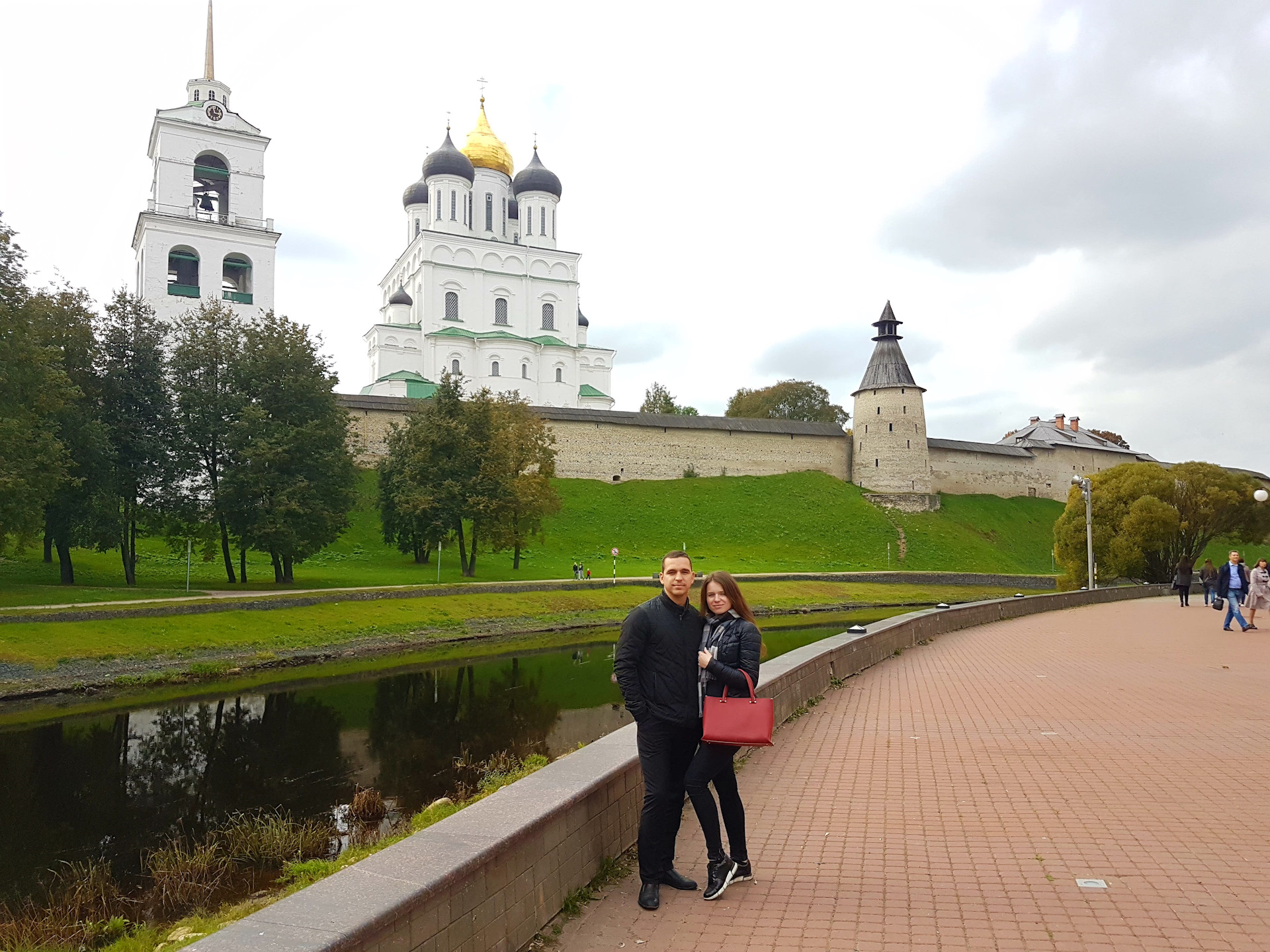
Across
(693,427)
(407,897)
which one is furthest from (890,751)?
(693,427)

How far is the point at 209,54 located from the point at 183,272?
1167 centimetres

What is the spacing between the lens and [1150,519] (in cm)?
3788

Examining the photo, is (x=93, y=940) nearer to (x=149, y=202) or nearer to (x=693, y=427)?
(x=149, y=202)

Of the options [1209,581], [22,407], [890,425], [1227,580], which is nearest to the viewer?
[1227,580]

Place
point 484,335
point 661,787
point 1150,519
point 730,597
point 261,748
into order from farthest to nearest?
point 484,335
point 1150,519
point 261,748
point 730,597
point 661,787

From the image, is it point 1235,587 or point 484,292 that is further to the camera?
point 484,292

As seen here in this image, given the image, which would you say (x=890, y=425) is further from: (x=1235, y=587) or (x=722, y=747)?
(x=722, y=747)

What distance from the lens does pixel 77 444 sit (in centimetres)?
2462

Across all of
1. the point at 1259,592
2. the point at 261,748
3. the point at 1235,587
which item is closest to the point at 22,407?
the point at 261,748

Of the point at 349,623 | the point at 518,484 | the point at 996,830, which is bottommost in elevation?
the point at 349,623

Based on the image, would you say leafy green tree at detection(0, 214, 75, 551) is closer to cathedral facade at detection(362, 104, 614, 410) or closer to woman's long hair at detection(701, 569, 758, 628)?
woman's long hair at detection(701, 569, 758, 628)

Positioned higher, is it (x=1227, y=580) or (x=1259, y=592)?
(x=1227, y=580)

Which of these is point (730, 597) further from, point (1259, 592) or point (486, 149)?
point (486, 149)

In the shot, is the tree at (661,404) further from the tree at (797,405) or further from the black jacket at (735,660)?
→ the black jacket at (735,660)
